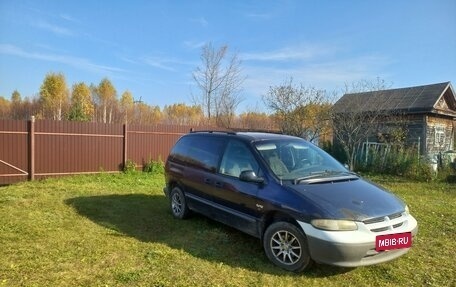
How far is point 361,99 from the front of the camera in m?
18.3

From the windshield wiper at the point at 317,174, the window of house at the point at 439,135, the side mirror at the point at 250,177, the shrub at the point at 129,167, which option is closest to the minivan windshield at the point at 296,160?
the windshield wiper at the point at 317,174

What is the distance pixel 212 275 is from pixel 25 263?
2169 mm

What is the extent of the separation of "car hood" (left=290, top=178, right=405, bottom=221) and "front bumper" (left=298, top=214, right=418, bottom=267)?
6.7 inches

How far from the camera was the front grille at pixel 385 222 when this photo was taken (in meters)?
3.93

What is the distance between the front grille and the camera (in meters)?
3.93

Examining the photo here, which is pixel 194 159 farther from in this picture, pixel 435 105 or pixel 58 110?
pixel 58 110

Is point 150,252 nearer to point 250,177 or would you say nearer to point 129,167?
point 250,177

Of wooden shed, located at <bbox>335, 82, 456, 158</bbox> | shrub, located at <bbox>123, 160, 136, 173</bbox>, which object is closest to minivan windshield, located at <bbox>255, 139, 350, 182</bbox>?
shrub, located at <bbox>123, 160, 136, 173</bbox>

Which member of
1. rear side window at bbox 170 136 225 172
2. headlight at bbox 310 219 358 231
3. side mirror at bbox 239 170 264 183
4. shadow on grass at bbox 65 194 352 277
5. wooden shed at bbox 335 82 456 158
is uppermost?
wooden shed at bbox 335 82 456 158

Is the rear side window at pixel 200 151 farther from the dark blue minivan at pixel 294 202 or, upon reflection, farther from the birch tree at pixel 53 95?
the birch tree at pixel 53 95

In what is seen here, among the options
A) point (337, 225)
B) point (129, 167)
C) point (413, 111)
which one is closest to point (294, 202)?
point (337, 225)

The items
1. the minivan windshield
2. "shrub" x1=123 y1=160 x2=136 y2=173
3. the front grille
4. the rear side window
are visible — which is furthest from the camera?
"shrub" x1=123 y1=160 x2=136 y2=173

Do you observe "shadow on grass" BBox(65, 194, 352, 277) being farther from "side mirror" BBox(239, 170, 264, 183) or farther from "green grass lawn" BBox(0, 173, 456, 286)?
"side mirror" BBox(239, 170, 264, 183)

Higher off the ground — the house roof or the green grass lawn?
the house roof
